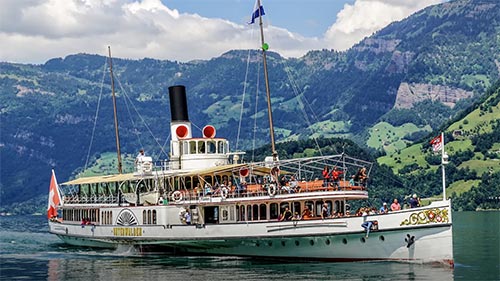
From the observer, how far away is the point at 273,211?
2247 inches

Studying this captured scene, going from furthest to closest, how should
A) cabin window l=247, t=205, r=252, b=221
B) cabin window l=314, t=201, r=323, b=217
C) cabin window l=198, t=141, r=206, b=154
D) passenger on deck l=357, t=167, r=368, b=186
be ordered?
cabin window l=198, t=141, r=206, b=154 < cabin window l=247, t=205, r=252, b=221 < cabin window l=314, t=201, r=323, b=217 < passenger on deck l=357, t=167, r=368, b=186

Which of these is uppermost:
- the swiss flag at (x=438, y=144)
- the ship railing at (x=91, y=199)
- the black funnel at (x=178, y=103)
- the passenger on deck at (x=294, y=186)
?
the black funnel at (x=178, y=103)

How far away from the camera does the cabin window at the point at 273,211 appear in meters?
56.8

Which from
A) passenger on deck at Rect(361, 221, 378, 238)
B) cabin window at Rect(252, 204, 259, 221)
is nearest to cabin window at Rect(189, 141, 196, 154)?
cabin window at Rect(252, 204, 259, 221)

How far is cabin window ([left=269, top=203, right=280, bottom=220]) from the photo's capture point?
186ft

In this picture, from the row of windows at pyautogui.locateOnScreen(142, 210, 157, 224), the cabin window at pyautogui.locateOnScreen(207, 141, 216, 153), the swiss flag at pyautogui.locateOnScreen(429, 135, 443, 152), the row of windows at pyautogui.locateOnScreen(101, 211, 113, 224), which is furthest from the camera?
the row of windows at pyautogui.locateOnScreen(101, 211, 113, 224)

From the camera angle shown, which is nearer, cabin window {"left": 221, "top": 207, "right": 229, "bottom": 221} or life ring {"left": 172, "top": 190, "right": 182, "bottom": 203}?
cabin window {"left": 221, "top": 207, "right": 229, "bottom": 221}

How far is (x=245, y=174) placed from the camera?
60.8 meters

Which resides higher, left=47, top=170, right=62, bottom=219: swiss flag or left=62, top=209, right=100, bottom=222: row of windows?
left=47, top=170, right=62, bottom=219: swiss flag

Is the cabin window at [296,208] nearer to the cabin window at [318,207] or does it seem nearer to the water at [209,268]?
the cabin window at [318,207]

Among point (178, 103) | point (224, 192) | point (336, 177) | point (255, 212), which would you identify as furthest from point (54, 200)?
point (336, 177)

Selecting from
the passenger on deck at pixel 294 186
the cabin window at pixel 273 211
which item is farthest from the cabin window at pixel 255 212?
the passenger on deck at pixel 294 186

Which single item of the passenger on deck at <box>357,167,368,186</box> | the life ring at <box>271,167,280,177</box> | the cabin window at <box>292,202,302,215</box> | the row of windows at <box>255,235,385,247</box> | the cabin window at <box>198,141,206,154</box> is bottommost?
the row of windows at <box>255,235,385,247</box>

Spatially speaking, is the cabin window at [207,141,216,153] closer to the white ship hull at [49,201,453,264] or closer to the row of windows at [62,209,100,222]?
the white ship hull at [49,201,453,264]
